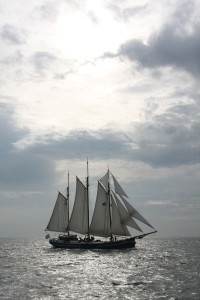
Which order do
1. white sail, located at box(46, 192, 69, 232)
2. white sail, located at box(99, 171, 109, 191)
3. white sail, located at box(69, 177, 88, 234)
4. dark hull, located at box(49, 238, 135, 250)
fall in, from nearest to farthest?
dark hull, located at box(49, 238, 135, 250) → white sail, located at box(99, 171, 109, 191) → white sail, located at box(69, 177, 88, 234) → white sail, located at box(46, 192, 69, 232)

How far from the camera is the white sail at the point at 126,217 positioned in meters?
89.6

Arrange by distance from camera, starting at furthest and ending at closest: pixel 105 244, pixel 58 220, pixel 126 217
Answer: pixel 58 220 → pixel 105 244 → pixel 126 217

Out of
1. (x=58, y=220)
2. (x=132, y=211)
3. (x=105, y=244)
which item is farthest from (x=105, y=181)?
(x=58, y=220)

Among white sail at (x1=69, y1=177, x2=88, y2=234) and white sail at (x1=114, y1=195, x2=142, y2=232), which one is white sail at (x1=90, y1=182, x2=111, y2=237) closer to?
white sail at (x1=69, y1=177, x2=88, y2=234)

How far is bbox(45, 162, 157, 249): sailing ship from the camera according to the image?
9162 cm

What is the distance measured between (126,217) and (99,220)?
8461 millimetres

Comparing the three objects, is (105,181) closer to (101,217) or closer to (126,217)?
(101,217)

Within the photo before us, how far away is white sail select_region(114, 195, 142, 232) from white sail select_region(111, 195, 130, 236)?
37.7 inches

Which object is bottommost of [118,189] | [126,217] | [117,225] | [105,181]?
[117,225]

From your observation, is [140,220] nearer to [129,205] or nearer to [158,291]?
[129,205]

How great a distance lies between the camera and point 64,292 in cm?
3822

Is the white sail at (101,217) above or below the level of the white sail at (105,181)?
below

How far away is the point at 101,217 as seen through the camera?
96.3m

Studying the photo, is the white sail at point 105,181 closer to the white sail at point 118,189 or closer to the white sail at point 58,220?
the white sail at point 118,189
